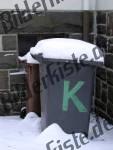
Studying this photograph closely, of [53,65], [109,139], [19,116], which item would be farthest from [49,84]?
[19,116]

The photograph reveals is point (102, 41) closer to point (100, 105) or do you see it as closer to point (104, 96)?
point (104, 96)

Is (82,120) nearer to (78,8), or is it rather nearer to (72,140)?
(72,140)

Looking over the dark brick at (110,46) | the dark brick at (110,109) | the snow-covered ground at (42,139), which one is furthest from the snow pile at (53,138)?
the dark brick at (110,46)

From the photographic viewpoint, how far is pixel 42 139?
520 cm

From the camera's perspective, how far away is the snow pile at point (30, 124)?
5695mm

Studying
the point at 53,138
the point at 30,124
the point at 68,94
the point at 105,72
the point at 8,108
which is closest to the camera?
the point at 53,138

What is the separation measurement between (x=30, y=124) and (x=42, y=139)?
0.85m

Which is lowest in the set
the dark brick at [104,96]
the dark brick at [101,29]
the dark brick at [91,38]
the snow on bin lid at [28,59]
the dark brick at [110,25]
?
the dark brick at [104,96]

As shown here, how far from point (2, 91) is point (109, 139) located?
191 centimetres

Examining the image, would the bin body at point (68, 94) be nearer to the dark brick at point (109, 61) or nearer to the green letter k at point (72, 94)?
the green letter k at point (72, 94)

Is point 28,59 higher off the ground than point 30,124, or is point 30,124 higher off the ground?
point 28,59

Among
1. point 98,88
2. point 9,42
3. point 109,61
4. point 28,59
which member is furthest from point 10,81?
point 109,61

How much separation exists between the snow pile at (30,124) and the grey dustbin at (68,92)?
37cm

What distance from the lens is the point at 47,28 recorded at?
6684 mm
